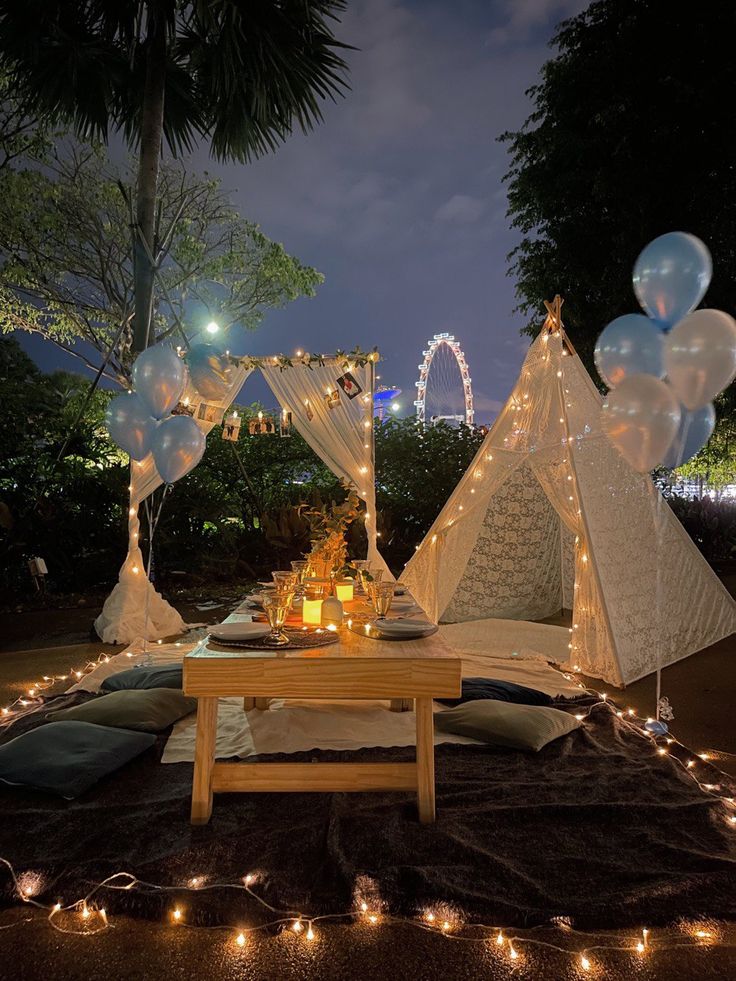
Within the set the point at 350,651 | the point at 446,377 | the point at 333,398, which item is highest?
the point at 446,377

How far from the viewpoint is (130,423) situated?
4.16m

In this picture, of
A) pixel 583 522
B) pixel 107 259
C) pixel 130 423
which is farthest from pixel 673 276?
pixel 107 259

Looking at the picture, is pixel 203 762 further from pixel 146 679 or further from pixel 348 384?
pixel 348 384

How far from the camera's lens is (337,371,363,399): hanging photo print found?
5.29 m

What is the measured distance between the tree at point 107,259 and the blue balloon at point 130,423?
540cm

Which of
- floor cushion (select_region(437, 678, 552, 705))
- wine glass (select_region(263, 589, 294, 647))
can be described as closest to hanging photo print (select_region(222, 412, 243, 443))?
floor cushion (select_region(437, 678, 552, 705))

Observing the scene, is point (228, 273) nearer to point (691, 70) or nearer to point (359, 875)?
point (691, 70)

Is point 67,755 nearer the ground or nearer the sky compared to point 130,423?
nearer the ground

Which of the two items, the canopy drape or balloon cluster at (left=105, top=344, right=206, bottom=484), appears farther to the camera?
the canopy drape

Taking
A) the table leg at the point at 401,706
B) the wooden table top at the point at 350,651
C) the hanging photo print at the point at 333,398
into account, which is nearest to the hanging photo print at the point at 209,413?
the hanging photo print at the point at 333,398

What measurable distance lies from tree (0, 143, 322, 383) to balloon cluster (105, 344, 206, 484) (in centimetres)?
542

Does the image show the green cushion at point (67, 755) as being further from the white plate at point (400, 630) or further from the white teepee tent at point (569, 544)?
the white teepee tent at point (569, 544)

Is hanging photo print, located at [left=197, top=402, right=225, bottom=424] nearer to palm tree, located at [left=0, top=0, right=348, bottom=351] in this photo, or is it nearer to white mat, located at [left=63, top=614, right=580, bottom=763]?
palm tree, located at [left=0, top=0, right=348, bottom=351]

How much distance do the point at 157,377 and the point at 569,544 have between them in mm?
3838
